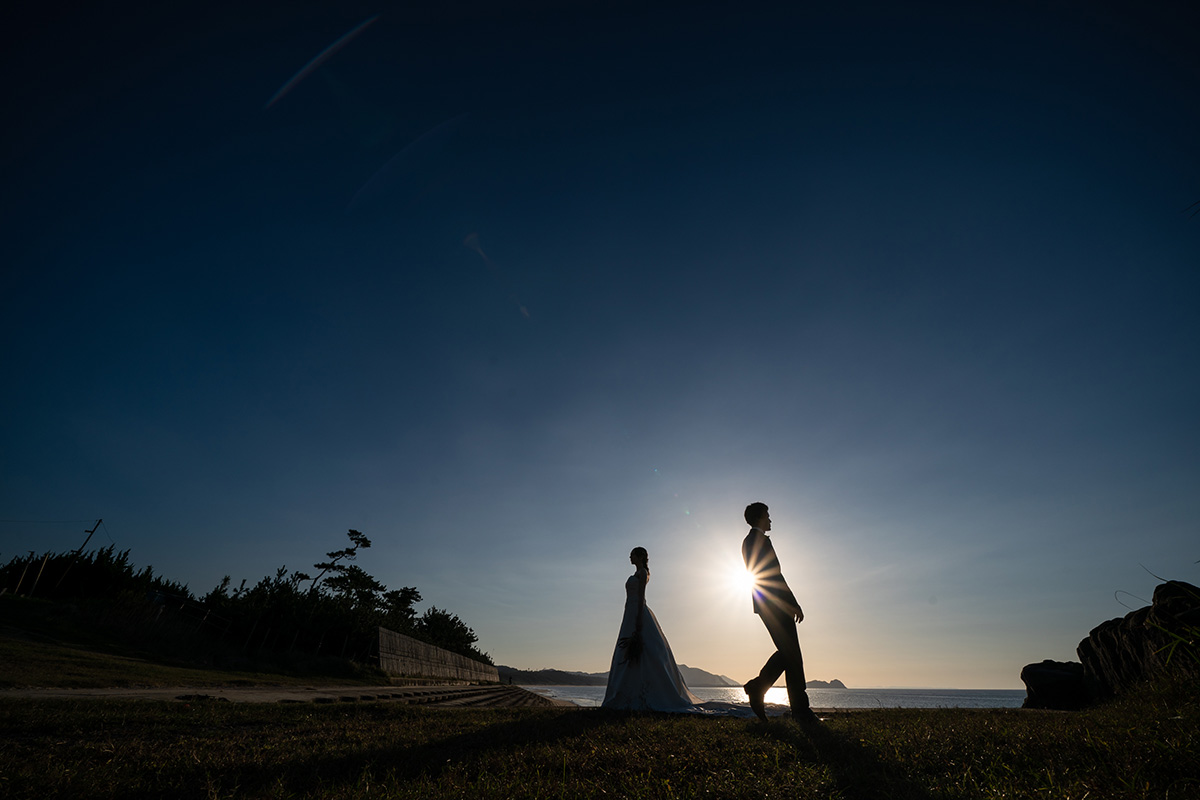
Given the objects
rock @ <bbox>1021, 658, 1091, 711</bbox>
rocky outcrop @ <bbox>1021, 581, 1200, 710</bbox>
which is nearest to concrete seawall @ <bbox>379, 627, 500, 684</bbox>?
rock @ <bbox>1021, 658, 1091, 711</bbox>

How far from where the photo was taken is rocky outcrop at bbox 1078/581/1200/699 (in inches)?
228

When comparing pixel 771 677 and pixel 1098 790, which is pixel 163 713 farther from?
pixel 1098 790

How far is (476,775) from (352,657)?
71.0ft

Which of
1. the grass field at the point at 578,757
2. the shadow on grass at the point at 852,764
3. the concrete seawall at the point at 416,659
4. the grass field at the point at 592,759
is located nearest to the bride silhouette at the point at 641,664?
the grass field at the point at 578,757

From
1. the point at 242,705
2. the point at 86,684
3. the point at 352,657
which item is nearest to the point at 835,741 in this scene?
the point at 242,705

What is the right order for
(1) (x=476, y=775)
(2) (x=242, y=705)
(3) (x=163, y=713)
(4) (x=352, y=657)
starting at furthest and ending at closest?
(4) (x=352, y=657)
(2) (x=242, y=705)
(3) (x=163, y=713)
(1) (x=476, y=775)

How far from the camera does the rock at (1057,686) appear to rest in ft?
26.9

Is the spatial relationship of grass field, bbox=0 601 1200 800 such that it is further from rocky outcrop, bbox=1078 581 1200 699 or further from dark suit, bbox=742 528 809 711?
rocky outcrop, bbox=1078 581 1200 699

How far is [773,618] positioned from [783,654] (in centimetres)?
34

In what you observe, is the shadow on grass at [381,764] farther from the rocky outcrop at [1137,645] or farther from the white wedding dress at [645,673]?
the rocky outcrop at [1137,645]

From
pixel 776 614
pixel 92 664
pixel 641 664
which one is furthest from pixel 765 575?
pixel 92 664

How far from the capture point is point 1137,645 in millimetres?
6887

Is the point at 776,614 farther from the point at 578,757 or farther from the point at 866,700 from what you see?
the point at 866,700

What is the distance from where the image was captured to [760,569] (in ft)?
18.6
